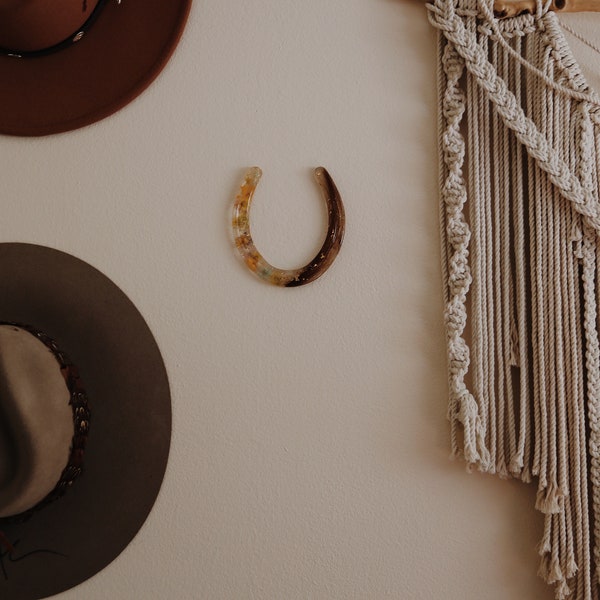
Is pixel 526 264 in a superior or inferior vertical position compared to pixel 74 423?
superior

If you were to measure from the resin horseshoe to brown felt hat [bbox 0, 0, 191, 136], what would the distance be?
267 mm

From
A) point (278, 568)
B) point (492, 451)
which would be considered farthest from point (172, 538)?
point (492, 451)

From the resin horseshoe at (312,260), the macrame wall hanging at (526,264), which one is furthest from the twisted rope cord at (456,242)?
the resin horseshoe at (312,260)

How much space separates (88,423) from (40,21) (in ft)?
2.20

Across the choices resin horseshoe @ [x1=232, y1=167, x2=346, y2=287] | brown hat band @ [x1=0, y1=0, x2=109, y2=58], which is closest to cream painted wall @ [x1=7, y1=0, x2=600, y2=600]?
resin horseshoe @ [x1=232, y1=167, x2=346, y2=287]

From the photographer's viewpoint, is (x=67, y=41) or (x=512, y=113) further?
(x=67, y=41)

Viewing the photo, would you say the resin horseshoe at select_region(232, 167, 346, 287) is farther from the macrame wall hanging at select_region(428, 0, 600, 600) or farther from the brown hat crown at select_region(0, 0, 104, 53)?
the brown hat crown at select_region(0, 0, 104, 53)

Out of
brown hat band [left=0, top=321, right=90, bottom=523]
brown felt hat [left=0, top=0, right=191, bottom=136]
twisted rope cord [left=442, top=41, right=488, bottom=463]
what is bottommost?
brown hat band [left=0, top=321, right=90, bottom=523]

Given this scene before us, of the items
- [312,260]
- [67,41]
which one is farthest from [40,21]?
[312,260]

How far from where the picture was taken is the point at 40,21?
2.93 feet

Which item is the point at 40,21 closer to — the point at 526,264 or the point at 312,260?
the point at 312,260

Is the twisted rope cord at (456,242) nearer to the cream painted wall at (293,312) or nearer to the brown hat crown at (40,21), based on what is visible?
the cream painted wall at (293,312)

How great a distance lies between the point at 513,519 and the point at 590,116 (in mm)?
652

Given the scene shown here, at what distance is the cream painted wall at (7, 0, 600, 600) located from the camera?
93 centimetres
